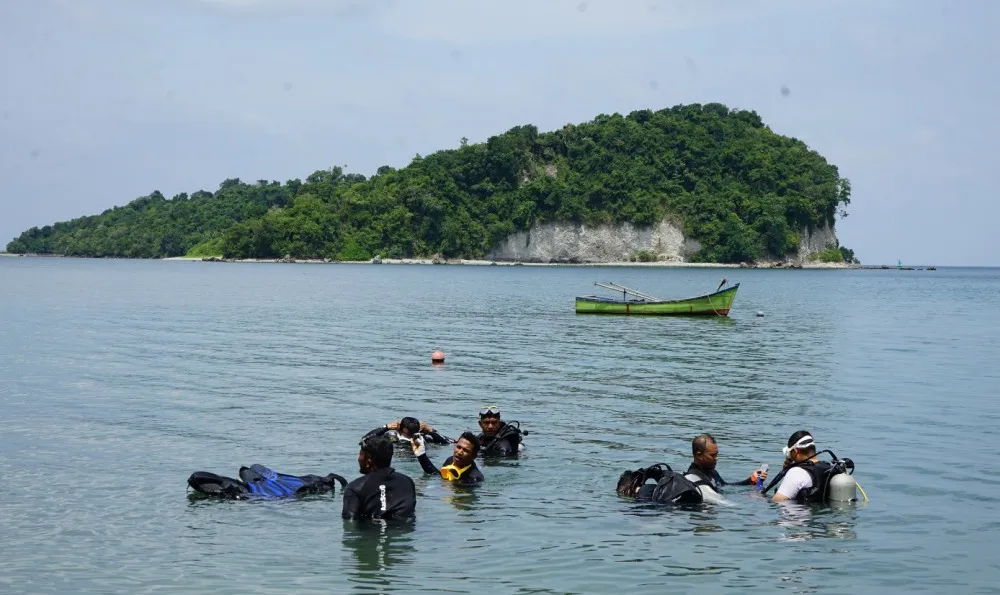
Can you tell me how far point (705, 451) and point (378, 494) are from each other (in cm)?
429

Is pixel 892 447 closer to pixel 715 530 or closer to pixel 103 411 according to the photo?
pixel 715 530

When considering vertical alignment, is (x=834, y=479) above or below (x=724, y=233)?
below

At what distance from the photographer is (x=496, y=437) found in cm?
1714

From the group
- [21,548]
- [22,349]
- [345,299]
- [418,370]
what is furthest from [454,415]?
[345,299]

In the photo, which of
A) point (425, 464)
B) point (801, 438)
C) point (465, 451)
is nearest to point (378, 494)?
point (465, 451)

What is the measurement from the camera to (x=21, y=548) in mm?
11758

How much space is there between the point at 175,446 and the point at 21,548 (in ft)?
20.8

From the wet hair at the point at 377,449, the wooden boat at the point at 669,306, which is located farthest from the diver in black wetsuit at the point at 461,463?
the wooden boat at the point at 669,306

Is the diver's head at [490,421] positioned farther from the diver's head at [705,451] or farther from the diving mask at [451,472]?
the diver's head at [705,451]

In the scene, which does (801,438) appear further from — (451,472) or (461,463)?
(451,472)

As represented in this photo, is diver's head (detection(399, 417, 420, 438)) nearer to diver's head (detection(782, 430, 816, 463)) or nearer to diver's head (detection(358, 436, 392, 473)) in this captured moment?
diver's head (detection(358, 436, 392, 473))

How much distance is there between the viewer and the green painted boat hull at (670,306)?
5616 centimetres

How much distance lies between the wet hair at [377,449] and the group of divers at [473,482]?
12mm

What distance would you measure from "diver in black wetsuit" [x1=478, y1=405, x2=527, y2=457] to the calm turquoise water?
16.5 inches
